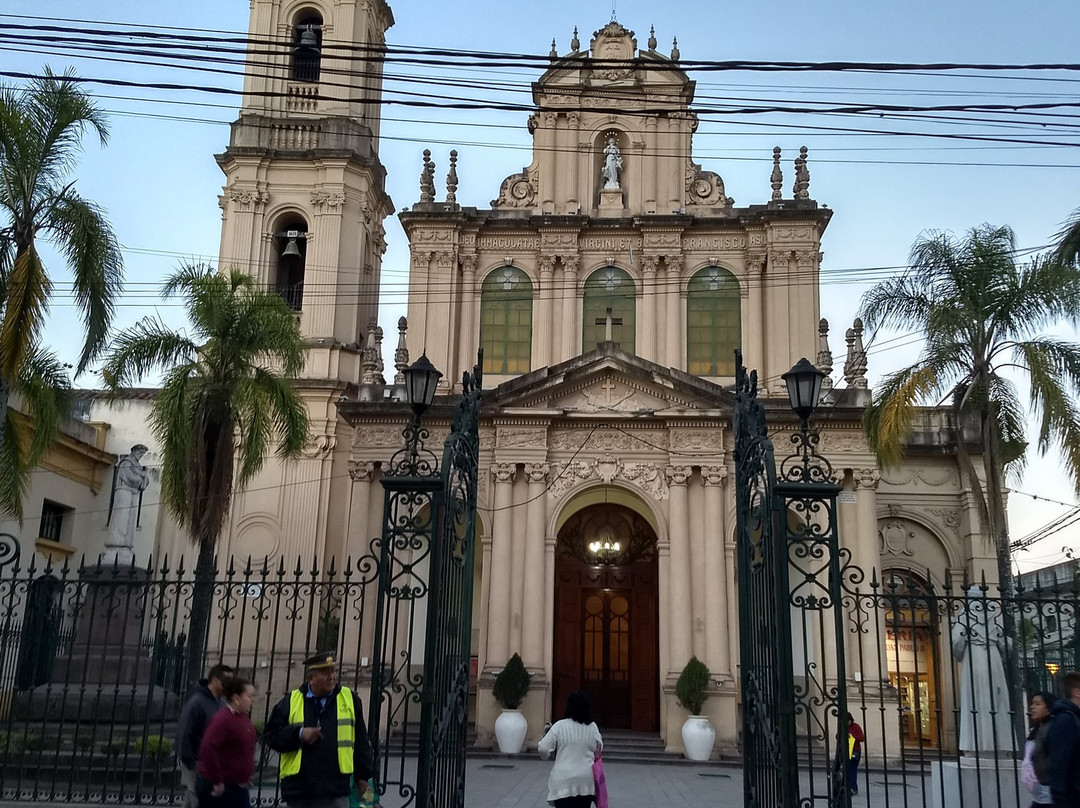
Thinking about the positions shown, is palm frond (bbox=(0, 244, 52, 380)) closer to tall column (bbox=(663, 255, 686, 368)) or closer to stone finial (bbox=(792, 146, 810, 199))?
tall column (bbox=(663, 255, 686, 368))

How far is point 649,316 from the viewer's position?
2533 centimetres

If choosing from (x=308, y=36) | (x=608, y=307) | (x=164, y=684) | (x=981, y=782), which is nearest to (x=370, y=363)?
(x=608, y=307)

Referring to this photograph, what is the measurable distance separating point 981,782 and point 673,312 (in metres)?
16.1

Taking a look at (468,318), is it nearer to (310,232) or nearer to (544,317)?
(544,317)

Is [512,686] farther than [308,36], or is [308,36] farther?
[308,36]

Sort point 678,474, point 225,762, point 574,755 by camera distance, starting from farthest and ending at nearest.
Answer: point 678,474 → point 574,755 → point 225,762

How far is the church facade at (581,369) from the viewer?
22.1m

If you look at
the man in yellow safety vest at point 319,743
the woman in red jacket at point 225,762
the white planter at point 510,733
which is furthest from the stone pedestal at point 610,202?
the woman in red jacket at point 225,762

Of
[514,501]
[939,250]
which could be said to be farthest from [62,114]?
[939,250]

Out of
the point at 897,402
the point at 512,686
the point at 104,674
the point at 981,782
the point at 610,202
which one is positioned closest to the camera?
the point at 981,782

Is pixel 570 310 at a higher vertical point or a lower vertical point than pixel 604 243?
lower

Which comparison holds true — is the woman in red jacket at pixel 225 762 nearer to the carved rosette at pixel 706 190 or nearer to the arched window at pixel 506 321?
the arched window at pixel 506 321

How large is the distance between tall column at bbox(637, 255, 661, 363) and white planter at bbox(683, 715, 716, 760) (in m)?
8.79

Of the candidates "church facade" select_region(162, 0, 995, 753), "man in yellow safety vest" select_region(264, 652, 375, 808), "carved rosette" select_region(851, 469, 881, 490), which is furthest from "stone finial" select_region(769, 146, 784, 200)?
"man in yellow safety vest" select_region(264, 652, 375, 808)
